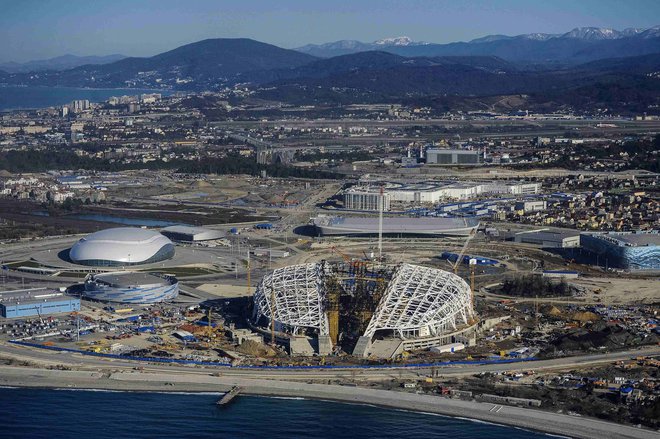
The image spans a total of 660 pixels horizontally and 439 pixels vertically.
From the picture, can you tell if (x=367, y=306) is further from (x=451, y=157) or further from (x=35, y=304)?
(x=451, y=157)

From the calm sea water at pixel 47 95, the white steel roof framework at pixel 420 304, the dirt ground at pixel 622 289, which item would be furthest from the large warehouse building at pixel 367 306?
the calm sea water at pixel 47 95

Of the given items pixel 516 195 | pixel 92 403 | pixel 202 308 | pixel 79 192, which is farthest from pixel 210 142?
pixel 92 403

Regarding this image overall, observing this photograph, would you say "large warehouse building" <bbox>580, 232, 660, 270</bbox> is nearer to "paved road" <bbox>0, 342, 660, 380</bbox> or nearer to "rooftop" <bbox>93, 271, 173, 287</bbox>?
"paved road" <bbox>0, 342, 660, 380</bbox>

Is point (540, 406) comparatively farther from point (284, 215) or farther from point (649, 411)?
point (284, 215)

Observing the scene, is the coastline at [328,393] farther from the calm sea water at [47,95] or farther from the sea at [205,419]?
the calm sea water at [47,95]

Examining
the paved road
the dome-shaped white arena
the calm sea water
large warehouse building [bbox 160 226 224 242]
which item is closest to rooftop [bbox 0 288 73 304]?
the dome-shaped white arena

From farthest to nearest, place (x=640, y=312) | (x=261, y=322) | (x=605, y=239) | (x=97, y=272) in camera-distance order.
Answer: (x=605, y=239), (x=97, y=272), (x=640, y=312), (x=261, y=322)
